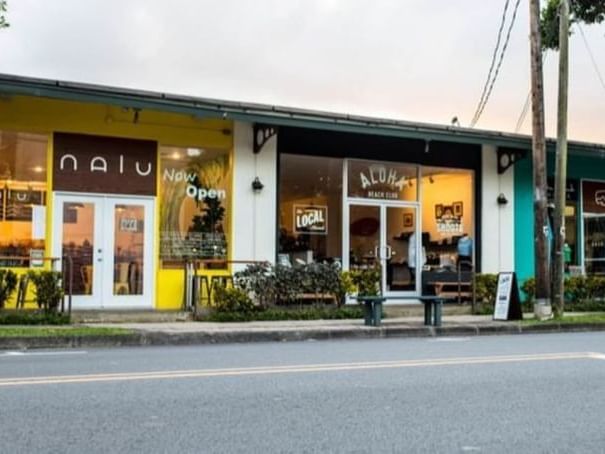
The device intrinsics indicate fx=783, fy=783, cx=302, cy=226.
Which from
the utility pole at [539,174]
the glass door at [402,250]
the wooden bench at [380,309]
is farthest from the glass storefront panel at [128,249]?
the utility pole at [539,174]

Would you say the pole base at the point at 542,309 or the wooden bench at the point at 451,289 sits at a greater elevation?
the wooden bench at the point at 451,289

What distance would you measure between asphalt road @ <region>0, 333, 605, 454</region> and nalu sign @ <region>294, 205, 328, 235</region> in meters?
6.92

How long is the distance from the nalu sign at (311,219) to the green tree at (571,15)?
6671 mm

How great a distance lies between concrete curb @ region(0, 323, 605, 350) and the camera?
11273 mm

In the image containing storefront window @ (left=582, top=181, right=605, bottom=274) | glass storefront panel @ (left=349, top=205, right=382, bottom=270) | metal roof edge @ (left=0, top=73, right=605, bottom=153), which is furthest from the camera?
storefront window @ (left=582, top=181, right=605, bottom=274)

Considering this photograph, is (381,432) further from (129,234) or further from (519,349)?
(129,234)

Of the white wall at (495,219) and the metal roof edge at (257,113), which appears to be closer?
the metal roof edge at (257,113)

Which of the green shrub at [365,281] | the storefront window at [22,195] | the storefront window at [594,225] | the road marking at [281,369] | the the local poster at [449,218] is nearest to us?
the road marking at [281,369]

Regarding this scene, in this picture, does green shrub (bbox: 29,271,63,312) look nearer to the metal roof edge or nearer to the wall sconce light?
the metal roof edge

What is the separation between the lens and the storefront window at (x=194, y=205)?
1570 cm

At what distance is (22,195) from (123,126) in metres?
2.31

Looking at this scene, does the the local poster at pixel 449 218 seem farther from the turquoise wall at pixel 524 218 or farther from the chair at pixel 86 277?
the chair at pixel 86 277

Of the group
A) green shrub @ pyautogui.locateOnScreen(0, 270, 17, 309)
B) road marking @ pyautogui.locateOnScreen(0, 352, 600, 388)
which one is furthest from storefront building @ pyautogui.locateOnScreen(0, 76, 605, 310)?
road marking @ pyautogui.locateOnScreen(0, 352, 600, 388)

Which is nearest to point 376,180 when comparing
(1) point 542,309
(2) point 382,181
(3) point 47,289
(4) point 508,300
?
(2) point 382,181
